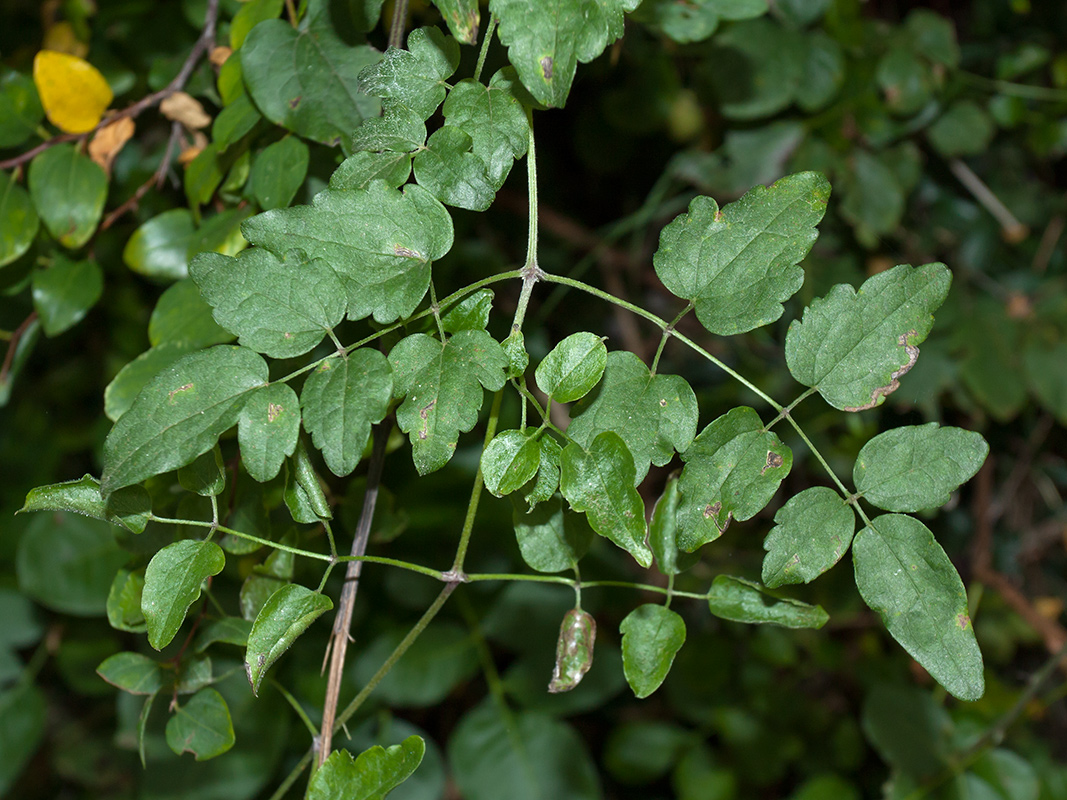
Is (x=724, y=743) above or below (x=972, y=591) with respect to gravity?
below

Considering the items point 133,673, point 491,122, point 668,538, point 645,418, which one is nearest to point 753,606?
point 668,538

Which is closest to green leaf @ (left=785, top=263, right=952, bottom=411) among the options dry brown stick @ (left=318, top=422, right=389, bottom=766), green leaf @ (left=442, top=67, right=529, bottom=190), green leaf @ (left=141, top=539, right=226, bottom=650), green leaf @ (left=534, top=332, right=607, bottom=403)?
green leaf @ (left=534, top=332, right=607, bottom=403)

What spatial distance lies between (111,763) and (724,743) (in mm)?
1254

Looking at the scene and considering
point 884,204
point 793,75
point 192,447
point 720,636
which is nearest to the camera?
point 192,447

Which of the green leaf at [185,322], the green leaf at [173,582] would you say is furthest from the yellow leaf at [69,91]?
the green leaf at [173,582]

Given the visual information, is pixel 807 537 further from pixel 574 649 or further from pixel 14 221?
pixel 14 221

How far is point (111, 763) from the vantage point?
1.71m

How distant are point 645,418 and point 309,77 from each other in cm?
43

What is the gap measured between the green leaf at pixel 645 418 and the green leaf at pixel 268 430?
0.20 meters

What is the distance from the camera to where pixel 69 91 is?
926mm

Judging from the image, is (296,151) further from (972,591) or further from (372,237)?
(972,591)

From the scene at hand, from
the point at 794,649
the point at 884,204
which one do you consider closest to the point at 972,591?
the point at 794,649

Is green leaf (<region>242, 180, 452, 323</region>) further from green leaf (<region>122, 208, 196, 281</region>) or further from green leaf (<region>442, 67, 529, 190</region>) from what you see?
green leaf (<region>122, 208, 196, 281</region>)

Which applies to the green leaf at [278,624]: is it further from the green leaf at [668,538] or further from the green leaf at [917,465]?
the green leaf at [917,465]
